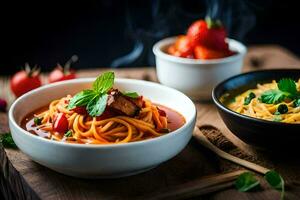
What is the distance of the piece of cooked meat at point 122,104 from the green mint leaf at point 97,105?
1.1 inches

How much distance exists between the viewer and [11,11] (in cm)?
547

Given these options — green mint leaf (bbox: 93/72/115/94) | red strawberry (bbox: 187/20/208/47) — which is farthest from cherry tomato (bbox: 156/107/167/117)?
red strawberry (bbox: 187/20/208/47)

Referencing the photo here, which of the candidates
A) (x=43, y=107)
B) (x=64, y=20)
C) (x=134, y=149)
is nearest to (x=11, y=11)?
(x=64, y=20)

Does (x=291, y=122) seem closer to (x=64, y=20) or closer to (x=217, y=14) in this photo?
(x=217, y=14)

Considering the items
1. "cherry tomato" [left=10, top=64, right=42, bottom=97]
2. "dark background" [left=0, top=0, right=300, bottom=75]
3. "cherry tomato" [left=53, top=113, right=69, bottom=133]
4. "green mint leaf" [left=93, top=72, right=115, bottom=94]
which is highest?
"green mint leaf" [left=93, top=72, right=115, bottom=94]

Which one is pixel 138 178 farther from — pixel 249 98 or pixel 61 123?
pixel 249 98

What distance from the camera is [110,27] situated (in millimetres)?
6027

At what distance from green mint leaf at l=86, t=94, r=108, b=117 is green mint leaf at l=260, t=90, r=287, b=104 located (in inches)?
32.6

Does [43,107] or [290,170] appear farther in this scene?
[43,107]

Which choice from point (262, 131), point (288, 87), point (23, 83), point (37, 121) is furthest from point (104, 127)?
point (23, 83)

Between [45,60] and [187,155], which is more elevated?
[187,155]

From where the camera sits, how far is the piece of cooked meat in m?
2.49

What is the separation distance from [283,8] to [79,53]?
7.80 feet

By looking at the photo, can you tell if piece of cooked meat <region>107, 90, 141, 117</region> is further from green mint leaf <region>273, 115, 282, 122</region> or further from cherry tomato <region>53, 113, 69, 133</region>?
green mint leaf <region>273, 115, 282, 122</region>
